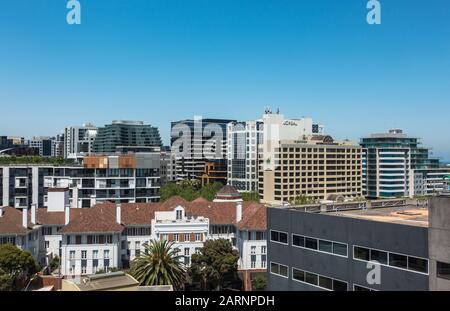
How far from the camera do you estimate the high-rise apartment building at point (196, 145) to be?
524 ft

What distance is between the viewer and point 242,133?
132 meters

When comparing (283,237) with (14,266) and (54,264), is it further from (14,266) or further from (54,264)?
(54,264)

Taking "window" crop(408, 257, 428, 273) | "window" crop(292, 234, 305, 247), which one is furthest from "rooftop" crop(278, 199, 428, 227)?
"window" crop(408, 257, 428, 273)

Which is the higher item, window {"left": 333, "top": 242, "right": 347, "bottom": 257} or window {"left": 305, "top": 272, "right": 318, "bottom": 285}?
window {"left": 333, "top": 242, "right": 347, "bottom": 257}

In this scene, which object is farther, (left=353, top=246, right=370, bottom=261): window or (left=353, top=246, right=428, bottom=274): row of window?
(left=353, top=246, right=370, bottom=261): window

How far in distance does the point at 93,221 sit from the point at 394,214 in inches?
1321

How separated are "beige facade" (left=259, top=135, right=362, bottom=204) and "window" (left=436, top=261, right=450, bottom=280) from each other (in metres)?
85.2

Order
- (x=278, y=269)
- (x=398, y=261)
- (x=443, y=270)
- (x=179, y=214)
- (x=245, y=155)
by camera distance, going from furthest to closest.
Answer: (x=245, y=155), (x=179, y=214), (x=278, y=269), (x=398, y=261), (x=443, y=270)

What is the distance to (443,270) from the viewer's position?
76.4ft

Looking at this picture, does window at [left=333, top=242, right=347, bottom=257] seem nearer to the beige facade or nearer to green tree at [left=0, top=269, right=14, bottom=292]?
green tree at [left=0, top=269, right=14, bottom=292]

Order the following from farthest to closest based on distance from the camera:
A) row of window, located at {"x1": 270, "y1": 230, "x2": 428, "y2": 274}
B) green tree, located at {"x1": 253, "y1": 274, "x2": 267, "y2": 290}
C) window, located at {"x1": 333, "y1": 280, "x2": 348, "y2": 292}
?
1. green tree, located at {"x1": 253, "y1": 274, "x2": 267, "y2": 290}
2. window, located at {"x1": 333, "y1": 280, "x2": 348, "y2": 292}
3. row of window, located at {"x1": 270, "y1": 230, "x2": 428, "y2": 274}

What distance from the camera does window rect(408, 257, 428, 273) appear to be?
24078 mm

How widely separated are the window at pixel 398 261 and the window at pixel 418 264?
9.9 inches

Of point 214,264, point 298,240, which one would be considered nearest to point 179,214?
point 214,264
